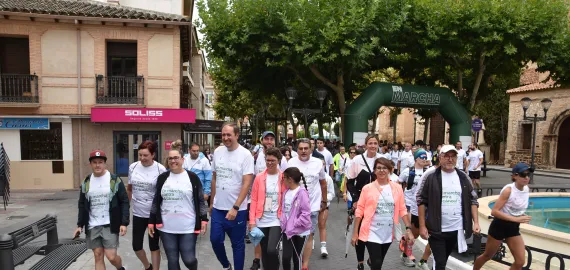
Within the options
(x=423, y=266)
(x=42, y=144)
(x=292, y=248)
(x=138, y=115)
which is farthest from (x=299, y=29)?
(x=42, y=144)

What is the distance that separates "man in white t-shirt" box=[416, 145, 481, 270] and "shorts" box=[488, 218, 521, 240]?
0.50m

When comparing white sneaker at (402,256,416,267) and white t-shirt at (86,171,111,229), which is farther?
white sneaker at (402,256,416,267)

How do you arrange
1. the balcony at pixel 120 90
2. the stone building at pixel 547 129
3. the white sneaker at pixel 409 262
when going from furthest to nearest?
the stone building at pixel 547 129 → the balcony at pixel 120 90 → the white sneaker at pixel 409 262

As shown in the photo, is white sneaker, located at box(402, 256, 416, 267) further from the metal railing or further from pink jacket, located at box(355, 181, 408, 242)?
the metal railing

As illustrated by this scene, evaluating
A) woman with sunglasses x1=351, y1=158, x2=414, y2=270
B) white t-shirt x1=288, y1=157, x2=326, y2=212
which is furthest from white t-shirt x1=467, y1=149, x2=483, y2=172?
woman with sunglasses x1=351, y1=158, x2=414, y2=270

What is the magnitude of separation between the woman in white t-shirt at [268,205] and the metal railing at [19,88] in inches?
498

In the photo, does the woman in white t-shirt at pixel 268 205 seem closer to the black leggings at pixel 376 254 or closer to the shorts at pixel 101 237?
the black leggings at pixel 376 254

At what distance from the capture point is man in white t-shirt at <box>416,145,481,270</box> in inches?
167

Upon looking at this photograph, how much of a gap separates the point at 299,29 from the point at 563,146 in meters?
22.4

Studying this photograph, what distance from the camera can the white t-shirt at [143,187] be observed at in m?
4.84

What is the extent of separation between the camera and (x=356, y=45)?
530 inches

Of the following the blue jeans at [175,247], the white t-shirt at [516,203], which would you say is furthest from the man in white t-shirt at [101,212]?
the white t-shirt at [516,203]

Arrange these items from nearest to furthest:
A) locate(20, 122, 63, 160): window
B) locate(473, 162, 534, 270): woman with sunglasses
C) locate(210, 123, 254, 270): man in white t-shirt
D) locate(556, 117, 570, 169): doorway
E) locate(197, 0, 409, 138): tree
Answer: locate(473, 162, 534, 270): woman with sunglasses, locate(210, 123, 254, 270): man in white t-shirt, locate(197, 0, 409, 138): tree, locate(20, 122, 63, 160): window, locate(556, 117, 570, 169): doorway

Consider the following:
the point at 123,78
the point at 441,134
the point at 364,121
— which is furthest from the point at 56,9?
the point at 441,134
